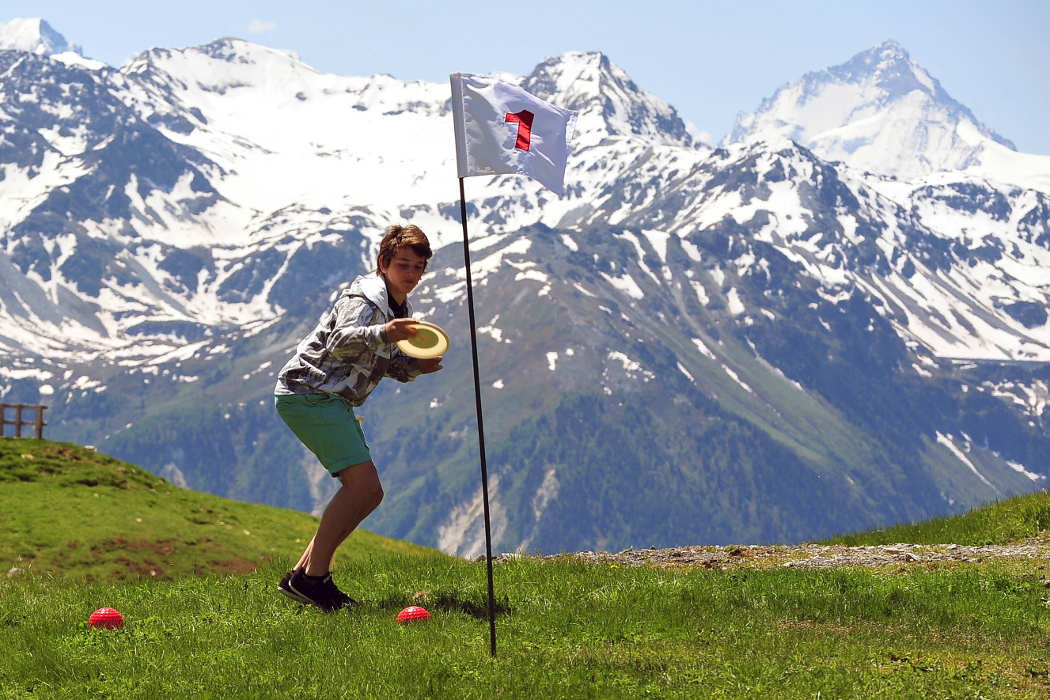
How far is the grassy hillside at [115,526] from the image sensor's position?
2277 centimetres

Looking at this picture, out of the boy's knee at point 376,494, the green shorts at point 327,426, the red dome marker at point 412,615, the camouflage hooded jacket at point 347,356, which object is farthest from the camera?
the boy's knee at point 376,494

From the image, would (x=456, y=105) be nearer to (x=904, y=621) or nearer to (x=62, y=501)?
(x=904, y=621)

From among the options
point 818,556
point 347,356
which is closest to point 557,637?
point 347,356

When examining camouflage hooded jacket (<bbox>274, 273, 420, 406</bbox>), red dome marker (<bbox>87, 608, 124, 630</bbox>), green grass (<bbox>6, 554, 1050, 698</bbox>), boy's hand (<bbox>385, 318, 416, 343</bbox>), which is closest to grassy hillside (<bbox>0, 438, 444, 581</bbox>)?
green grass (<bbox>6, 554, 1050, 698</bbox>)

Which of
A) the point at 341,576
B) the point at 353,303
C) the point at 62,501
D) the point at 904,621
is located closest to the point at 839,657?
the point at 904,621

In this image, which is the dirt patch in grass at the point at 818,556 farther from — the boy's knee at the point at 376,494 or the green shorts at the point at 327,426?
the green shorts at the point at 327,426

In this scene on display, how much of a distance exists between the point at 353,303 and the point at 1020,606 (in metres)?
8.40

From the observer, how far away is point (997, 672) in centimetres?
1085

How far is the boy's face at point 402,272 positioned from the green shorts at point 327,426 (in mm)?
1340

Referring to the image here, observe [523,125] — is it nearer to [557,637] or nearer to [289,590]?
[557,637]

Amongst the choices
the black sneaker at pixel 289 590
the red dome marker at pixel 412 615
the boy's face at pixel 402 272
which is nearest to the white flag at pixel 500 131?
the boy's face at pixel 402 272

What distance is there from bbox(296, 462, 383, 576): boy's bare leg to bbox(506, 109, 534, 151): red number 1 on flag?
3.78m

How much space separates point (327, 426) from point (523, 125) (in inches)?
150

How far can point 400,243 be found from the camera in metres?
13.4
